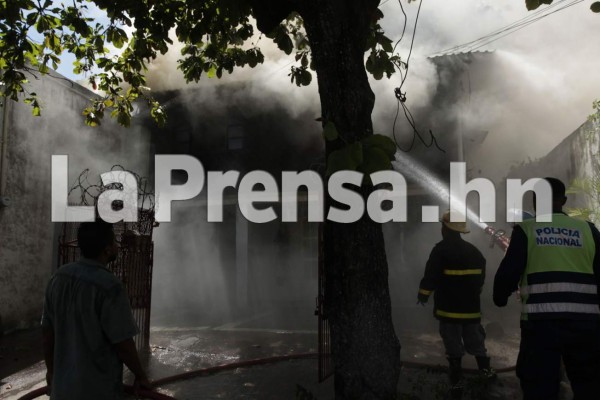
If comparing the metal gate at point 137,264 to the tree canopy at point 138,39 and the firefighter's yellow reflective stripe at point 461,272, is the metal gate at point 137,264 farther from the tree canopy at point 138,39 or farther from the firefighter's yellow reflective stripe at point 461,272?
the firefighter's yellow reflective stripe at point 461,272

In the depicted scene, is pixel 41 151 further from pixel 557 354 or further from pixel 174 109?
pixel 557 354

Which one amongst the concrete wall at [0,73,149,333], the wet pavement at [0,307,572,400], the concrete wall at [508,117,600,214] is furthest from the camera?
the concrete wall at [0,73,149,333]

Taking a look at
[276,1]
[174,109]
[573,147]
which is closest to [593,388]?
[276,1]

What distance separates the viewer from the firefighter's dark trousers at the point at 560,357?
116 inches

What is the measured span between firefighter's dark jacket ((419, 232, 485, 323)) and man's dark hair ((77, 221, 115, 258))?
3302 millimetres

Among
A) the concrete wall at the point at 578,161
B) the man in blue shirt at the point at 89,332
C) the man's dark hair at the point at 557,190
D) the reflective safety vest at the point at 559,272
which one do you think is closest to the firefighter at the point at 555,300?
the reflective safety vest at the point at 559,272

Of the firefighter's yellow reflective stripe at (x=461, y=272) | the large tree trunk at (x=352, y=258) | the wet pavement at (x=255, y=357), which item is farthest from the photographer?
the firefighter's yellow reflective stripe at (x=461, y=272)

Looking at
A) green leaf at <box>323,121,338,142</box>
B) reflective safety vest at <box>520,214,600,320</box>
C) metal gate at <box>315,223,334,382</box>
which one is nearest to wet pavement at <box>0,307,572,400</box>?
metal gate at <box>315,223,334,382</box>

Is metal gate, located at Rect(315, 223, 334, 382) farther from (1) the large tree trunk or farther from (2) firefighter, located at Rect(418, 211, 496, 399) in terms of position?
(1) the large tree trunk

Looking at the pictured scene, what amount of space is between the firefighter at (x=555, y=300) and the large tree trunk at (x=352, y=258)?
37.6 inches

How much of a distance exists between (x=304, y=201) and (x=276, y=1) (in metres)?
9.68

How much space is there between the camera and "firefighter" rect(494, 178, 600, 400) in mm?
2947

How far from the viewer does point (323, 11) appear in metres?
2.78

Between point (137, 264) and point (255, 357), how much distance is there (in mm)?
2079
